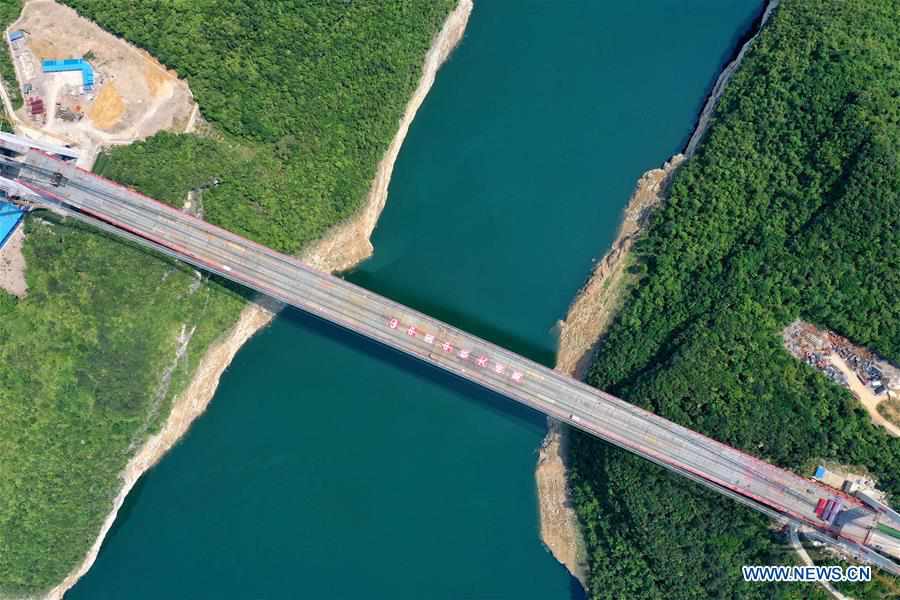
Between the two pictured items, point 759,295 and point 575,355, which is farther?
point 575,355

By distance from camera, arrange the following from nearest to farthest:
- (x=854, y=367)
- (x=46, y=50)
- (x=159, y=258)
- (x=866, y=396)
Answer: (x=866, y=396)
(x=854, y=367)
(x=46, y=50)
(x=159, y=258)

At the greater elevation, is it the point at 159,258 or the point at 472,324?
the point at 472,324

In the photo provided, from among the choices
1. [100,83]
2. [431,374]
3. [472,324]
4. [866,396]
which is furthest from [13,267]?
[866,396]

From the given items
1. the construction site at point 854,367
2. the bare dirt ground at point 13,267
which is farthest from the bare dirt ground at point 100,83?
the construction site at point 854,367

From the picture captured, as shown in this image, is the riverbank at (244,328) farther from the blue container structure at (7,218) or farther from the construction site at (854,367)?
the construction site at (854,367)

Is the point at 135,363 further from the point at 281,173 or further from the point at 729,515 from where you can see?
the point at 729,515

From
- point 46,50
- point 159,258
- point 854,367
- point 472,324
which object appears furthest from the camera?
point 472,324

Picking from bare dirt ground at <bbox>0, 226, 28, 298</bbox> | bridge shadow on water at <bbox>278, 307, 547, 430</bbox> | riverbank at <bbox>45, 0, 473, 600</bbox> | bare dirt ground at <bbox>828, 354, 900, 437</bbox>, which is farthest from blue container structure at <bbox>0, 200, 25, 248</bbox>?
bare dirt ground at <bbox>828, 354, 900, 437</bbox>

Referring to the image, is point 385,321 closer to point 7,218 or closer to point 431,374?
point 431,374
